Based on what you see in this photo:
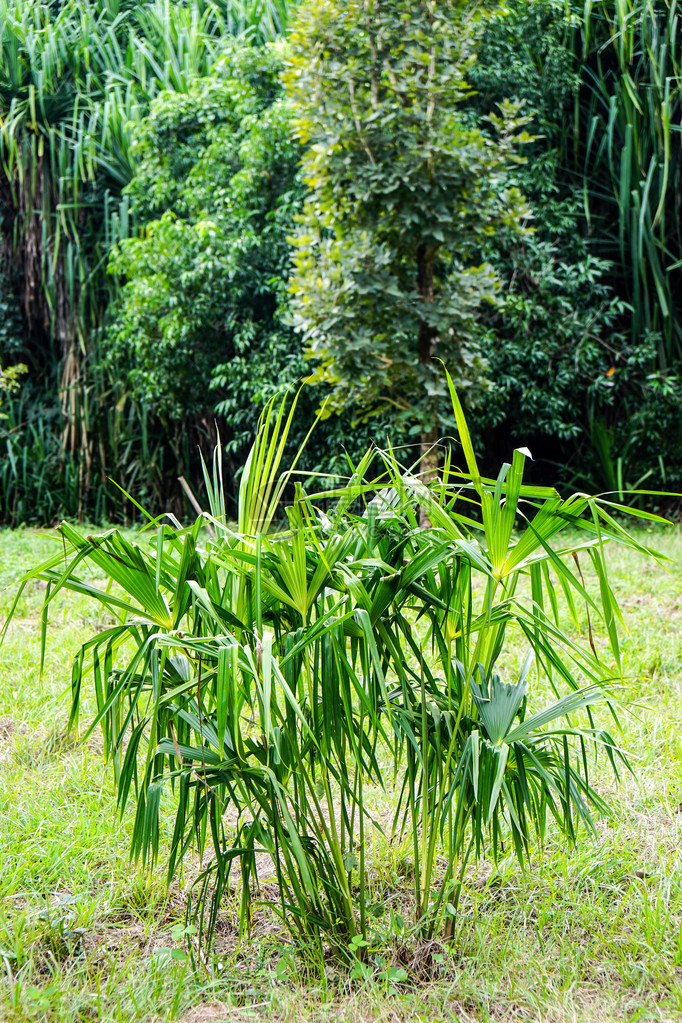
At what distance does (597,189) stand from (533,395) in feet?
6.80

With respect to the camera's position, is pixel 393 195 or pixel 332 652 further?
pixel 393 195

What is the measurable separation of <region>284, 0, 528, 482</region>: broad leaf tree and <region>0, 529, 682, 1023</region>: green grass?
2.94 metres

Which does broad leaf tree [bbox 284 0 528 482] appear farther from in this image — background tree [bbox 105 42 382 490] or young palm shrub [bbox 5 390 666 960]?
young palm shrub [bbox 5 390 666 960]

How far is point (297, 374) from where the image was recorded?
19.3ft

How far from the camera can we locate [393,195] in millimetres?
4328

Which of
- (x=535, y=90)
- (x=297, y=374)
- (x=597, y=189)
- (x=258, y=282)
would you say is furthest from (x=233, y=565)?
(x=597, y=189)

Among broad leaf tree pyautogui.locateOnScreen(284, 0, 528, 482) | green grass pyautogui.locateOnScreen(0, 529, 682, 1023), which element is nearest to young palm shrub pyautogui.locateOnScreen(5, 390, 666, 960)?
green grass pyautogui.locateOnScreen(0, 529, 682, 1023)

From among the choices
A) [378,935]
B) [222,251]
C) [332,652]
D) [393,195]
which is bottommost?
[378,935]

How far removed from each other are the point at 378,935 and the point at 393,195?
3.85 meters

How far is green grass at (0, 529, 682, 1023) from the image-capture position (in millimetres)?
1239

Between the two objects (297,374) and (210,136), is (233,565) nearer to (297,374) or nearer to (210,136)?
(297,374)

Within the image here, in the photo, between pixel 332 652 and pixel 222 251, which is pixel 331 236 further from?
pixel 332 652

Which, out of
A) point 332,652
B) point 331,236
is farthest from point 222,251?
point 332,652

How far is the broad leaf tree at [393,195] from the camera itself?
4.17 meters
